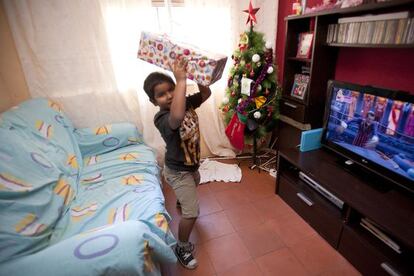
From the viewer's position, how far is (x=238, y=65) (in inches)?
89.1

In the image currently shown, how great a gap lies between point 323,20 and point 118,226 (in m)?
1.90

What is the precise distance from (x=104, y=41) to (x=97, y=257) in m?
1.86

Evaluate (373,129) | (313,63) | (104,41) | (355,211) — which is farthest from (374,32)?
(104,41)

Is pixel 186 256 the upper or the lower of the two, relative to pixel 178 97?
lower

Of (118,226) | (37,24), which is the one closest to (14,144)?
(118,226)

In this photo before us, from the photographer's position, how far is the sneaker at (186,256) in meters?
1.49

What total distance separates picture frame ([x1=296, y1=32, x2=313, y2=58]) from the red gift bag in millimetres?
763

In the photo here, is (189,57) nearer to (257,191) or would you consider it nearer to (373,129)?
(373,129)

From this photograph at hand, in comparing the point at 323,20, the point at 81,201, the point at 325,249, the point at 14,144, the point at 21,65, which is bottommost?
the point at 325,249

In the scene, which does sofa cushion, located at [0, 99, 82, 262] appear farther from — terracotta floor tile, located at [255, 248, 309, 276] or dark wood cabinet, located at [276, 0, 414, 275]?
dark wood cabinet, located at [276, 0, 414, 275]

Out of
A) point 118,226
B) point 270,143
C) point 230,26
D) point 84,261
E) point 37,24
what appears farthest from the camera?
point 270,143

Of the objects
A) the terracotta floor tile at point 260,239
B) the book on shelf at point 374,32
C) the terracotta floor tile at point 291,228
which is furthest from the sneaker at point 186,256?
the book on shelf at point 374,32

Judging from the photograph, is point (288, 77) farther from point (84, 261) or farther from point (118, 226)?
point (84, 261)

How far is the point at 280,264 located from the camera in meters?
1.48
